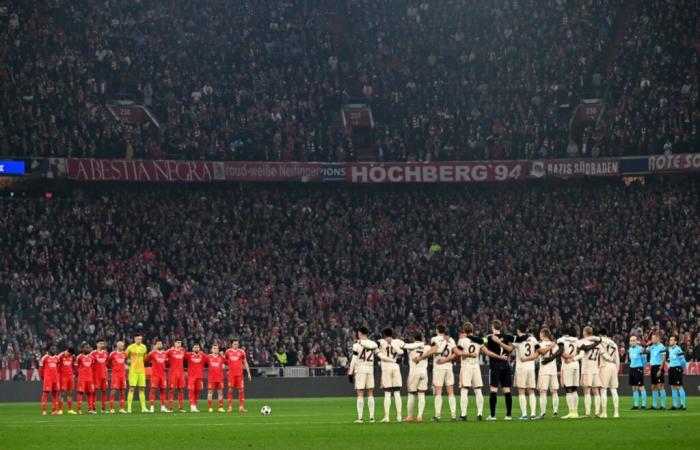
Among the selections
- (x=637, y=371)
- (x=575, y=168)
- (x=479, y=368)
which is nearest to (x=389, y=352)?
(x=479, y=368)

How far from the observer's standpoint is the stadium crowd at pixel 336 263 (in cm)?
5741

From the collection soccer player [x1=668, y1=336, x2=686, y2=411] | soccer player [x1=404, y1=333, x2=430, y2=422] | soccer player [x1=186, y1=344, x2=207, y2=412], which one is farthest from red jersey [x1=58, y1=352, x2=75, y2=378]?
soccer player [x1=668, y1=336, x2=686, y2=411]

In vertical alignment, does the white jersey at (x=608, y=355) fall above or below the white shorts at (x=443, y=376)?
Result: above

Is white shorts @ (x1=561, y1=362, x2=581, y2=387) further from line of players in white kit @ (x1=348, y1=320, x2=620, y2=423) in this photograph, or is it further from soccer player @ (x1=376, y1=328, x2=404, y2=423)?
soccer player @ (x1=376, y1=328, x2=404, y2=423)

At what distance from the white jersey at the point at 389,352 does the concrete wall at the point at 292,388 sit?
20.4 metres

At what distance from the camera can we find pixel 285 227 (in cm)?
6550

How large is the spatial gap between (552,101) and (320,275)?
16062mm

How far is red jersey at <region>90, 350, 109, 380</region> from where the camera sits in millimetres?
41844

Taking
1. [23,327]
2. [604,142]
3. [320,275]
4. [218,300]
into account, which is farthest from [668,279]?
[23,327]

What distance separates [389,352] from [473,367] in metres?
2.18

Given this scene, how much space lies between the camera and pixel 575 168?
216 feet

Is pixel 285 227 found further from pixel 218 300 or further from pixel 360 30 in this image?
pixel 360 30

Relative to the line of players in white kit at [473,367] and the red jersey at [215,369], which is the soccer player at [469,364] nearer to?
the line of players in white kit at [473,367]

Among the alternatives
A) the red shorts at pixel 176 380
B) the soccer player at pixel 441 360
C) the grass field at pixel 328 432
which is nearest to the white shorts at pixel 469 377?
the soccer player at pixel 441 360
